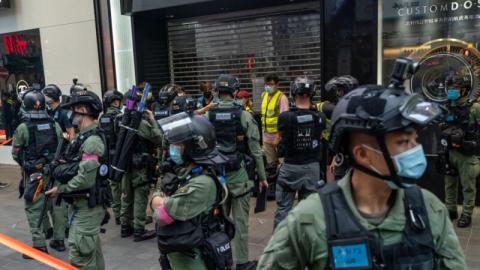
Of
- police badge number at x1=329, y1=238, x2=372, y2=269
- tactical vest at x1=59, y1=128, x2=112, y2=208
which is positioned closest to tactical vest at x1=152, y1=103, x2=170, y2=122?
tactical vest at x1=59, y1=128, x2=112, y2=208

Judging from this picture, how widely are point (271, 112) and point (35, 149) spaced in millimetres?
3909

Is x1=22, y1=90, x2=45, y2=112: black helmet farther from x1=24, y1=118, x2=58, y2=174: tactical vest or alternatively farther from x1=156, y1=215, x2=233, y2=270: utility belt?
x1=156, y1=215, x2=233, y2=270: utility belt

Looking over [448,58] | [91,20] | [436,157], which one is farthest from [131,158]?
[91,20]

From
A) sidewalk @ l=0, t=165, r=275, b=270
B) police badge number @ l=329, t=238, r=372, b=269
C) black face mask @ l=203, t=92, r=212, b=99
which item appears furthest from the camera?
black face mask @ l=203, t=92, r=212, b=99

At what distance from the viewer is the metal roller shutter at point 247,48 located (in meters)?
8.57

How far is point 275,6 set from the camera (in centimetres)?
875

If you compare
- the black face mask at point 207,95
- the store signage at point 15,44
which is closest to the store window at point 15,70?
the store signage at point 15,44

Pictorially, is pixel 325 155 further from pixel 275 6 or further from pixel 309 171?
pixel 275 6

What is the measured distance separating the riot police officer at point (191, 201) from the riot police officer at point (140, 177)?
2.87 metres

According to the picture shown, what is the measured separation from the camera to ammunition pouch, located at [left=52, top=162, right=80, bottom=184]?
423 centimetres

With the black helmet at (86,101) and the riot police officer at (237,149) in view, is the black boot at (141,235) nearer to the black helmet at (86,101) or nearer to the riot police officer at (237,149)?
the riot police officer at (237,149)

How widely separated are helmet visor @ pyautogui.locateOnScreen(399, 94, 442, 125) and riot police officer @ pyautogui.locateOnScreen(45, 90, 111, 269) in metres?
3.24

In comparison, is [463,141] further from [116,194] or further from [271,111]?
[116,194]

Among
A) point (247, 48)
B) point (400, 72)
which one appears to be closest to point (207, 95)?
point (247, 48)
